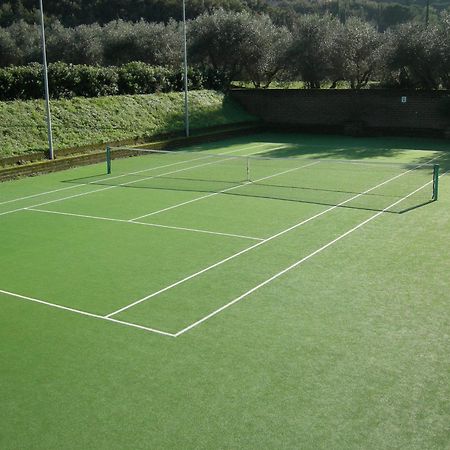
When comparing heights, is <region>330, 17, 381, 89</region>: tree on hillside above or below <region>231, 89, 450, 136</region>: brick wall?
above

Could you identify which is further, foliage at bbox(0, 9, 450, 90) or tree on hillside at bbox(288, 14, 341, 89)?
tree on hillside at bbox(288, 14, 341, 89)

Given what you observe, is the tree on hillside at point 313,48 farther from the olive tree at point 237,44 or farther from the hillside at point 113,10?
the hillside at point 113,10

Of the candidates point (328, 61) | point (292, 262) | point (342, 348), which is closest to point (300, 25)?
point (328, 61)

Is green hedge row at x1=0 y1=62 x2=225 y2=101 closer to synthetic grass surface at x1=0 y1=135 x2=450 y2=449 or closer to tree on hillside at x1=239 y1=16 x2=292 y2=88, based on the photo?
tree on hillside at x1=239 y1=16 x2=292 y2=88

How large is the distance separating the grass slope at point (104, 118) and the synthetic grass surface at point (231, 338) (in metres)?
10.2

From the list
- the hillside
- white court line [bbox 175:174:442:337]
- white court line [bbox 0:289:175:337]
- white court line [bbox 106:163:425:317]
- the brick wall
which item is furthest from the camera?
the hillside

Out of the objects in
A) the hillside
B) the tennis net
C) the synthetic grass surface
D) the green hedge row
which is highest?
the hillside

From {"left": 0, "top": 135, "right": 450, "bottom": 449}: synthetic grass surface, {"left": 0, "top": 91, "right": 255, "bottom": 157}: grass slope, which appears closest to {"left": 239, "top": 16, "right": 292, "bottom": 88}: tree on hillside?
{"left": 0, "top": 91, "right": 255, "bottom": 157}: grass slope

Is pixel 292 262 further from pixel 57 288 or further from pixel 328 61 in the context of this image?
pixel 328 61

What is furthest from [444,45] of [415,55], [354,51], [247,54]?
[247,54]

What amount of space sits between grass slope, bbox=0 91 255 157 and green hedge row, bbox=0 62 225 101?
93 centimetres

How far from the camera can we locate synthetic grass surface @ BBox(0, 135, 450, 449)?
6367 millimetres

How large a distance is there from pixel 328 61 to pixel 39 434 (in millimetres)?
32470

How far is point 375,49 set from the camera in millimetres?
34500
